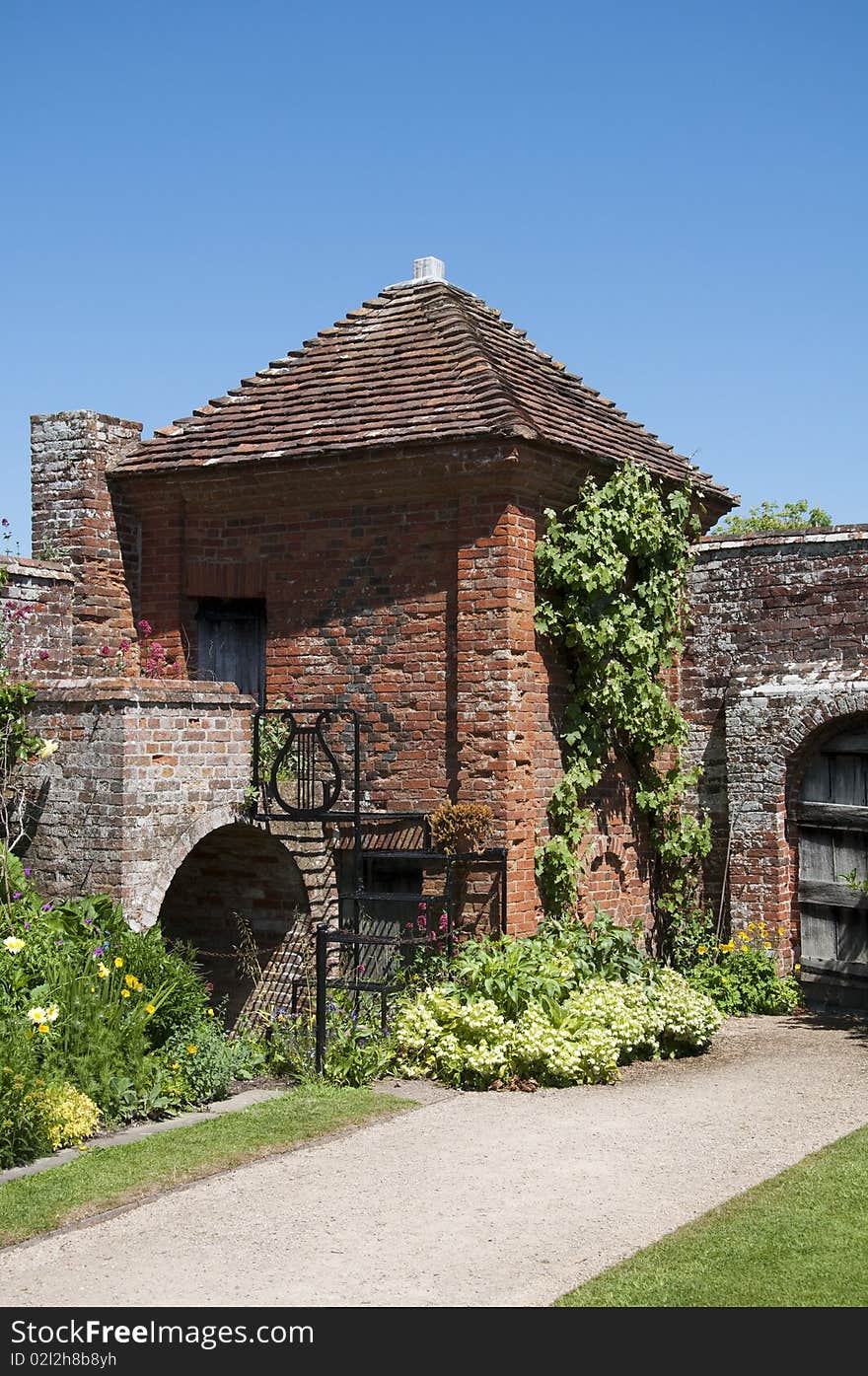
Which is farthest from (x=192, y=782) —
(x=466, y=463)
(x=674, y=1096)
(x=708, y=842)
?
(x=708, y=842)

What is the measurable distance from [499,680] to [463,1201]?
481 cm

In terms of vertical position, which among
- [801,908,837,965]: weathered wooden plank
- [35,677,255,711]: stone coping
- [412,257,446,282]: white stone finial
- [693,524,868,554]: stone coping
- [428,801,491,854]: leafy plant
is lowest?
[801,908,837,965]: weathered wooden plank

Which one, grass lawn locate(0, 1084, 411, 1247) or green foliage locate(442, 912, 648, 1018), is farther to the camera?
green foliage locate(442, 912, 648, 1018)

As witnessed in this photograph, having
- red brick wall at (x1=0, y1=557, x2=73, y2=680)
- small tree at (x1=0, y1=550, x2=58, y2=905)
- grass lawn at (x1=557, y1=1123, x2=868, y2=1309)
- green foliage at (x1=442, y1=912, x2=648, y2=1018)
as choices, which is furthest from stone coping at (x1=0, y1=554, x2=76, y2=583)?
grass lawn at (x1=557, y1=1123, x2=868, y2=1309)

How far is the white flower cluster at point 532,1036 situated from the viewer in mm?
9430

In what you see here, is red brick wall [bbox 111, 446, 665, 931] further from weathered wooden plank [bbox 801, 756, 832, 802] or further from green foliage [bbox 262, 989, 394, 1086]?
weathered wooden plank [bbox 801, 756, 832, 802]

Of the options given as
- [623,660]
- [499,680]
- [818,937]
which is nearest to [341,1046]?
[499,680]

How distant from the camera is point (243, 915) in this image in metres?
11.9

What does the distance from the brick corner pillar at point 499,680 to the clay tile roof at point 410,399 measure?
2.34ft

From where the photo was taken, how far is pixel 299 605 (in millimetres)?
12125

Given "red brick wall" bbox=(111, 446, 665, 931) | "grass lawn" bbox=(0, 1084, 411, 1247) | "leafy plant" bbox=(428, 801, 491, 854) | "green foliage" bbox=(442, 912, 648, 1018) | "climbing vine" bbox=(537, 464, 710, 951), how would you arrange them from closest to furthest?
"grass lawn" bbox=(0, 1084, 411, 1247) → "green foliage" bbox=(442, 912, 648, 1018) → "leafy plant" bbox=(428, 801, 491, 854) → "red brick wall" bbox=(111, 446, 665, 931) → "climbing vine" bbox=(537, 464, 710, 951)

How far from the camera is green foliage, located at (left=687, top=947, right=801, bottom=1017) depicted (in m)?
12.3

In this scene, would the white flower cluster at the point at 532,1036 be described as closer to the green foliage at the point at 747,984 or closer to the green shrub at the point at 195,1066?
the green shrub at the point at 195,1066

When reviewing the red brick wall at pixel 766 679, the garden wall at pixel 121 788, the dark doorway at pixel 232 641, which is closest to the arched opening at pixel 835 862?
the red brick wall at pixel 766 679
